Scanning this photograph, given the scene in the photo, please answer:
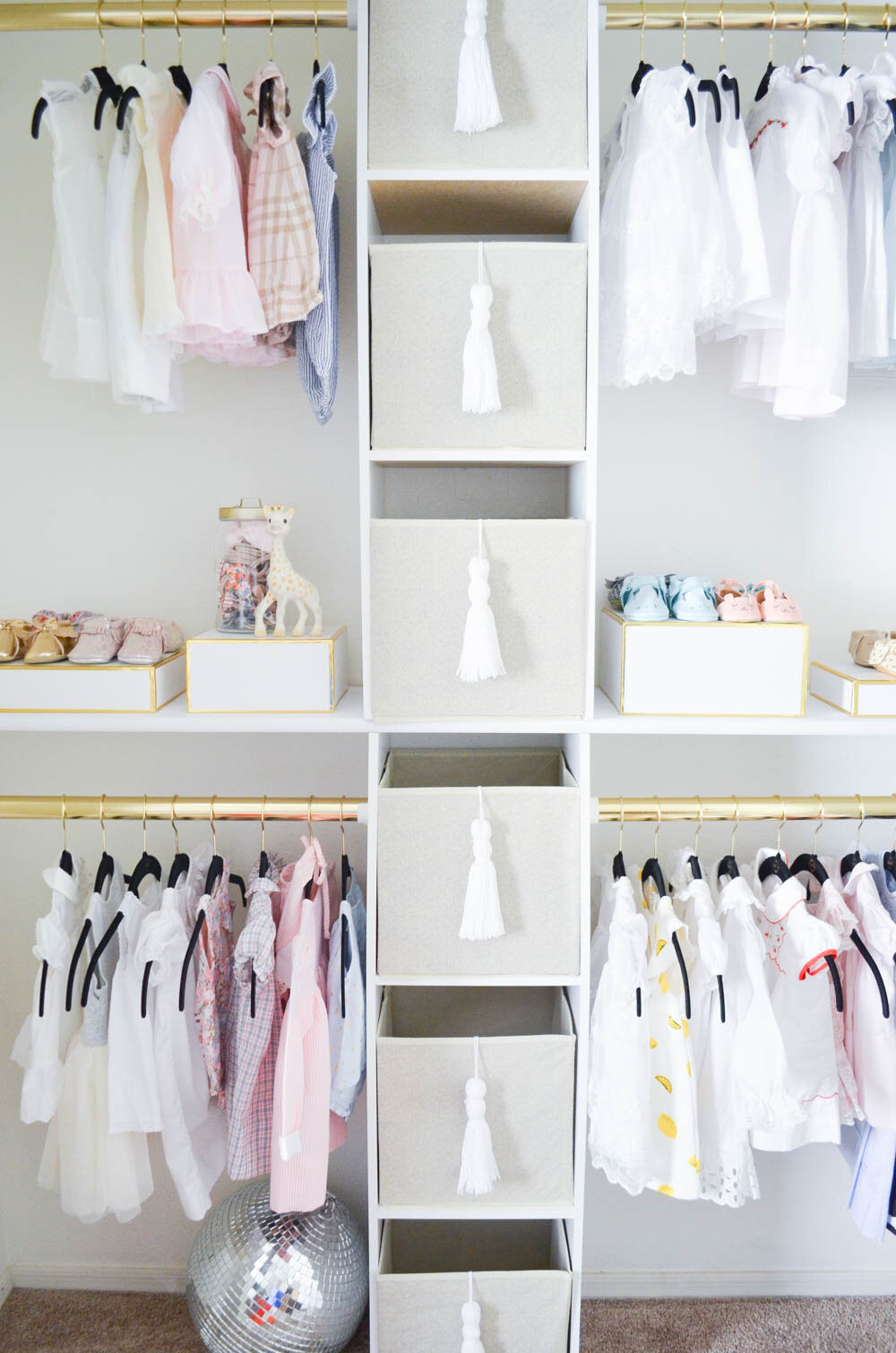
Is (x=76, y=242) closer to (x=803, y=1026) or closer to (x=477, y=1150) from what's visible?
(x=477, y=1150)

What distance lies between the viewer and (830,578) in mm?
1933

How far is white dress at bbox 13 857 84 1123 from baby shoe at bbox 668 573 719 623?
1168mm

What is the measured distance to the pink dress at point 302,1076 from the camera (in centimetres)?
160

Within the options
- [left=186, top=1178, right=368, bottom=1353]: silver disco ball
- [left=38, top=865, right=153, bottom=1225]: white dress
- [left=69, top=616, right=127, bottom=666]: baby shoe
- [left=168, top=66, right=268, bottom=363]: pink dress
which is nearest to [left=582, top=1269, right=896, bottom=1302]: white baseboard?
[left=186, top=1178, right=368, bottom=1353]: silver disco ball

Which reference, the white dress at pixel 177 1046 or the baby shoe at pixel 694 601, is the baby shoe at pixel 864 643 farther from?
the white dress at pixel 177 1046

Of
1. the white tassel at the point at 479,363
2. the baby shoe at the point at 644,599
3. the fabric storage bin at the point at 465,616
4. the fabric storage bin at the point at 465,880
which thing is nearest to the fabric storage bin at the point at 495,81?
the white tassel at the point at 479,363

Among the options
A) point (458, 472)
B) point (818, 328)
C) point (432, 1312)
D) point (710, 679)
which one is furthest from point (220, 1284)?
point (818, 328)

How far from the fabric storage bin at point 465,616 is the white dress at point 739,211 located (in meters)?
0.44

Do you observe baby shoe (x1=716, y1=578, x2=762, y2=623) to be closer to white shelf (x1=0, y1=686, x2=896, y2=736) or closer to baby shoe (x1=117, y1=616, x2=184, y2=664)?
white shelf (x1=0, y1=686, x2=896, y2=736)

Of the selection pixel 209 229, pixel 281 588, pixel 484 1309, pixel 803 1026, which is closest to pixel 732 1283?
pixel 484 1309

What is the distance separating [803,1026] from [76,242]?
1767 mm

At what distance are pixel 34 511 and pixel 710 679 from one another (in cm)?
135

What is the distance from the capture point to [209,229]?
146 centimetres

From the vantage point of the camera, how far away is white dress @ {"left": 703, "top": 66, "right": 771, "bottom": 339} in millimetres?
1466
